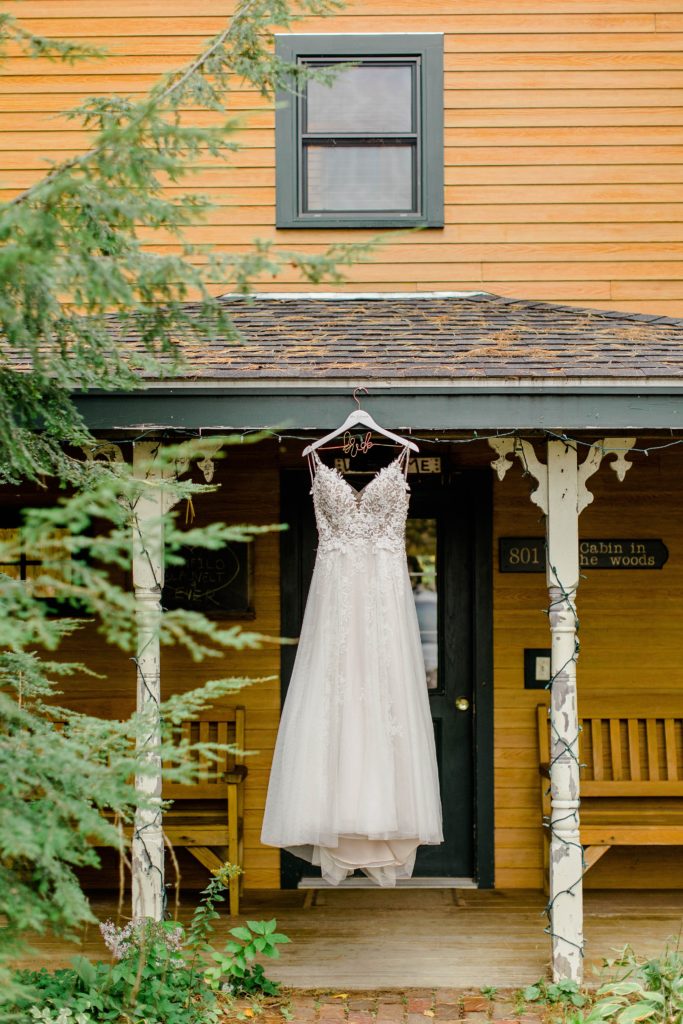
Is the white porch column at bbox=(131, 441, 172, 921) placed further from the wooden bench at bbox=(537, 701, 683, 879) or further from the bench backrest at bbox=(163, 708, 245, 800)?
the wooden bench at bbox=(537, 701, 683, 879)

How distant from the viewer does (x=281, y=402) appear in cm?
472

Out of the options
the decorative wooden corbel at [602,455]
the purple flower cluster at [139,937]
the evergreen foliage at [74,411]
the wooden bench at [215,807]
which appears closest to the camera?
the evergreen foliage at [74,411]

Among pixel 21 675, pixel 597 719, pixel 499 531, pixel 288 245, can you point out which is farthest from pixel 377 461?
pixel 21 675

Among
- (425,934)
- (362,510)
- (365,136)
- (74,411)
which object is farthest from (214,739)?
(365,136)

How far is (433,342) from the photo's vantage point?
17.2 ft

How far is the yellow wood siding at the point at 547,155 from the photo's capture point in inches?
259

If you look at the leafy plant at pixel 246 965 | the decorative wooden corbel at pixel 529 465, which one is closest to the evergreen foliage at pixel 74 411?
the leafy plant at pixel 246 965

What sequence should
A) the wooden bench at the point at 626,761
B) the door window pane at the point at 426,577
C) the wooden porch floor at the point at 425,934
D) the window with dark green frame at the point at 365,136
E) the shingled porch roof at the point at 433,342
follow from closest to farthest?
1. the shingled porch roof at the point at 433,342
2. the wooden porch floor at the point at 425,934
3. the wooden bench at the point at 626,761
4. the window with dark green frame at the point at 365,136
5. the door window pane at the point at 426,577

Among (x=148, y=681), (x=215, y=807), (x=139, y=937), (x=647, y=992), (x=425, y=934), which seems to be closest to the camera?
(x=647, y=992)

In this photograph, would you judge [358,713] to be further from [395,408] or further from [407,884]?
[407,884]

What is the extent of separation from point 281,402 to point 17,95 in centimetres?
347

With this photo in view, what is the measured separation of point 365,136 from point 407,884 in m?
4.82

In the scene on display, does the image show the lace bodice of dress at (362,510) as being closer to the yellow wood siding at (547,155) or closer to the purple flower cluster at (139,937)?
the purple flower cluster at (139,937)

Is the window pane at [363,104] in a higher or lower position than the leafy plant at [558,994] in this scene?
higher
